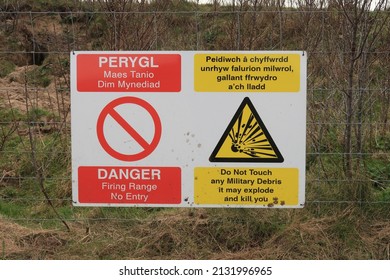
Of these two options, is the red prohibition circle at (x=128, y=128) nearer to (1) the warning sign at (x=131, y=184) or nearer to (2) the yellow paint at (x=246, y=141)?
(1) the warning sign at (x=131, y=184)

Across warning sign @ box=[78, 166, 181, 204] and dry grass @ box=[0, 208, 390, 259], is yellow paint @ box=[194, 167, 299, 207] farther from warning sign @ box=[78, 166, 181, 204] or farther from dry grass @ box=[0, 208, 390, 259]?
dry grass @ box=[0, 208, 390, 259]

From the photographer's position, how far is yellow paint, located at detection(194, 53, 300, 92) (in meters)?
3.56

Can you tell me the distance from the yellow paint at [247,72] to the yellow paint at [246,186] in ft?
1.91

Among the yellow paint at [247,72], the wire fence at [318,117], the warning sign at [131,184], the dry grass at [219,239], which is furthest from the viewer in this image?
the wire fence at [318,117]

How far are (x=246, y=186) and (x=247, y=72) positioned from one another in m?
0.81

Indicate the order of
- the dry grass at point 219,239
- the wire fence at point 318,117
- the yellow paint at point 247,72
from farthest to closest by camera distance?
the wire fence at point 318,117 < the dry grass at point 219,239 < the yellow paint at point 247,72

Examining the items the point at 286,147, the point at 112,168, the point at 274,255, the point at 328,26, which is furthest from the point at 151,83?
the point at 328,26

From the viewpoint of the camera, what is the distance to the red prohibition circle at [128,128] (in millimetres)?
3613

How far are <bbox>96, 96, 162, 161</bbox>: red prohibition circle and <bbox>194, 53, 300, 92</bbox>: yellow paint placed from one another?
0.38 meters

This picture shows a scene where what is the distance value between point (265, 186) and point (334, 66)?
165 cm

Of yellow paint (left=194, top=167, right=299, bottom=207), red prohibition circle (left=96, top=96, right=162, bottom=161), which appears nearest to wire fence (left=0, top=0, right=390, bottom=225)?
yellow paint (left=194, top=167, right=299, bottom=207)

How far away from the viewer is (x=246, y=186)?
3.64 meters

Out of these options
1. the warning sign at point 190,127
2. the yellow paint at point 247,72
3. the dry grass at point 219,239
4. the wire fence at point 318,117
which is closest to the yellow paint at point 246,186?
the warning sign at point 190,127

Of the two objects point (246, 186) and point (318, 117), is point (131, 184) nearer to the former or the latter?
point (246, 186)
